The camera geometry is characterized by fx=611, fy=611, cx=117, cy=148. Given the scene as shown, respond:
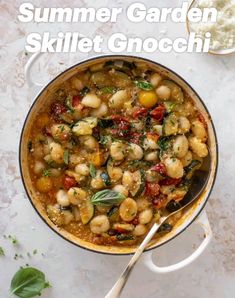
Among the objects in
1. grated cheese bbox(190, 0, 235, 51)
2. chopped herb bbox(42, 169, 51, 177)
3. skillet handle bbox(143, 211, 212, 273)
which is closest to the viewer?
skillet handle bbox(143, 211, 212, 273)

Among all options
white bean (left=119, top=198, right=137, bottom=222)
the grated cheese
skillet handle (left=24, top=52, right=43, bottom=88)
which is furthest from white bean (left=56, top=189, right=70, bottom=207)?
the grated cheese

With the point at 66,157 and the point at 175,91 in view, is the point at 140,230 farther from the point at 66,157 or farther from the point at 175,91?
the point at 175,91

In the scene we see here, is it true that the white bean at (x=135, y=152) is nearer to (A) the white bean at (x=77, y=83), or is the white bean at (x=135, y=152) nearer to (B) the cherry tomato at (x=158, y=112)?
(B) the cherry tomato at (x=158, y=112)

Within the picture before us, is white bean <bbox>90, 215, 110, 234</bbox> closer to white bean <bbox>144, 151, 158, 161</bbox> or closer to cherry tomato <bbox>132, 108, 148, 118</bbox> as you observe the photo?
white bean <bbox>144, 151, 158, 161</bbox>

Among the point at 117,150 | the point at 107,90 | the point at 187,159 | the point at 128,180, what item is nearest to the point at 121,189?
the point at 128,180

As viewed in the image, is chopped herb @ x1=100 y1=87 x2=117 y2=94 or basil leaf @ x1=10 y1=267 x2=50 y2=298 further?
basil leaf @ x1=10 y1=267 x2=50 y2=298

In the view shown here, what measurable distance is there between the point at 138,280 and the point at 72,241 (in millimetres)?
397

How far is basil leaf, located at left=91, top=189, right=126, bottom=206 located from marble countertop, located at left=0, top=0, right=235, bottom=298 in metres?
0.32

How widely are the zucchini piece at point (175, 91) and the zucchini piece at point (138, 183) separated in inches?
11.9

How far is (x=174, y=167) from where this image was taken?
2219 mm

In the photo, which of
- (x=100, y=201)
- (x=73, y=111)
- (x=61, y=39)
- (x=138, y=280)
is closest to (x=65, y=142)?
(x=73, y=111)

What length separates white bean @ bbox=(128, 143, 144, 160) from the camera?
2.25 meters

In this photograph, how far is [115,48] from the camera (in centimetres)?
244

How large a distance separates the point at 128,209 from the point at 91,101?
0.42m
